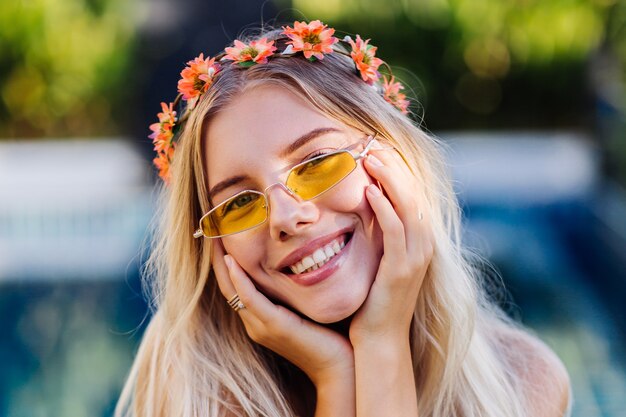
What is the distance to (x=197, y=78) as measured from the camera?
2.61 m

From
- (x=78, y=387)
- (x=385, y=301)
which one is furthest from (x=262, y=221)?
(x=78, y=387)

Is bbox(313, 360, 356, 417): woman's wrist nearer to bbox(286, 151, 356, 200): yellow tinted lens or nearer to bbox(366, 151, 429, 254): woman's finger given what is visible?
bbox(366, 151, 429, 254): woman's finger

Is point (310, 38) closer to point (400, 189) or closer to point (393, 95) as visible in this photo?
point (393, 95)

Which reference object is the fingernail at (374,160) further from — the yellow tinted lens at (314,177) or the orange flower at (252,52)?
the orange flower at (252,52)

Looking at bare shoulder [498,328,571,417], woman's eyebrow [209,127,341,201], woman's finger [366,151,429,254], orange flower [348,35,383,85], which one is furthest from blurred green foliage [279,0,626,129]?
woman's eyebrow [209,127,341,201]

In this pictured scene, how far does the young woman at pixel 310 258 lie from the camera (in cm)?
234

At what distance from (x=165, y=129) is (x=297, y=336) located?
0.83 m

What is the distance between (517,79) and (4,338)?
8018mm

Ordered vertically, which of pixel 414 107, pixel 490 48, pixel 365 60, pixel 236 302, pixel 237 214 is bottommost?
pixel 414 107

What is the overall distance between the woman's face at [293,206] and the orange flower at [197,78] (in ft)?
0.62

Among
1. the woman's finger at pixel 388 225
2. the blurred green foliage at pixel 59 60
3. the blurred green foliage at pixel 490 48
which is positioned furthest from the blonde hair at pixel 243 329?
the blurred green foliage at pixel 59 60

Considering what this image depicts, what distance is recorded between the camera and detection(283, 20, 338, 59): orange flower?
253 centimetres

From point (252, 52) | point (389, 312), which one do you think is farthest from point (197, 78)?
point (389, 312)

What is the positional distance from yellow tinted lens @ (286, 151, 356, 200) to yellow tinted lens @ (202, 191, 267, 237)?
0.34ft
